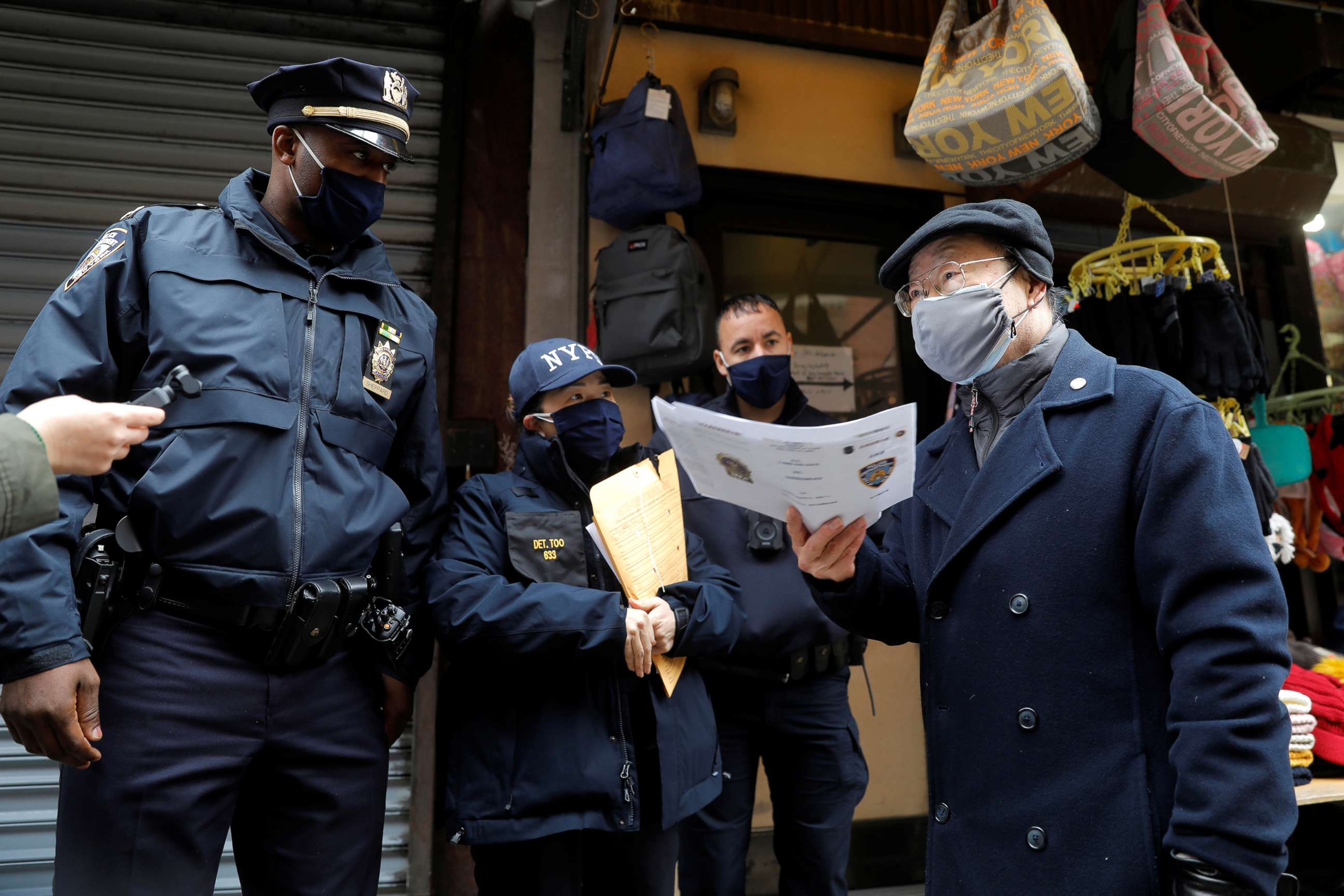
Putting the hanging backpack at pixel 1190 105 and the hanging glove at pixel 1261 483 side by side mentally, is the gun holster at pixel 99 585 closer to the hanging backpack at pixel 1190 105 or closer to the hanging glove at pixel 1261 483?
the hanging backpack at pixel 1190 105

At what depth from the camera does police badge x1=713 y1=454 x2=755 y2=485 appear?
1767 mm

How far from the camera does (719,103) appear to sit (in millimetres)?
4375

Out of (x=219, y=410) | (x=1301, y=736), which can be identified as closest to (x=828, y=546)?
(x=219, y=410)

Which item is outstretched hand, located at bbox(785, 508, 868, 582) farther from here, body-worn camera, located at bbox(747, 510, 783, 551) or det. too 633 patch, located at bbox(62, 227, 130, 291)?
det. too 633 patch, located at bbox(62, 227, 130, 291)

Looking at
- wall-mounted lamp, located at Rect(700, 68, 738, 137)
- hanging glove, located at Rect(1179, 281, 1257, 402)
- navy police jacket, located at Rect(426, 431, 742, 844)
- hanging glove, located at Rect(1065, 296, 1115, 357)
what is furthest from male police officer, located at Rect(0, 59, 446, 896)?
hanging glove, located at Rect(1179, 281, 1257, 402)

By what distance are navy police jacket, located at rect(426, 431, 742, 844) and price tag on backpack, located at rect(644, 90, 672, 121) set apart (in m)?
1.98

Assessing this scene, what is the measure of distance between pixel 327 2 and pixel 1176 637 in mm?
4280

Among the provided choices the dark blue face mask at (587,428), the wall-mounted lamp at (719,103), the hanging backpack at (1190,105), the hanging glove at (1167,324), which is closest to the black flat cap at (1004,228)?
the dark blue face mask at (587,428)

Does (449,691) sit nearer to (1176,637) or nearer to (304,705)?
(304,705)

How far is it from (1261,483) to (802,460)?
322 centimetres

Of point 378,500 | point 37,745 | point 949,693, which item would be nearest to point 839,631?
point 949,693

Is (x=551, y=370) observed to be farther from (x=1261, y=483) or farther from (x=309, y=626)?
(x=1261, y=483)

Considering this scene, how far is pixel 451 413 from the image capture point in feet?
13.1

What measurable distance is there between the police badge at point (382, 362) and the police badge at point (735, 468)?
39.9 inches
